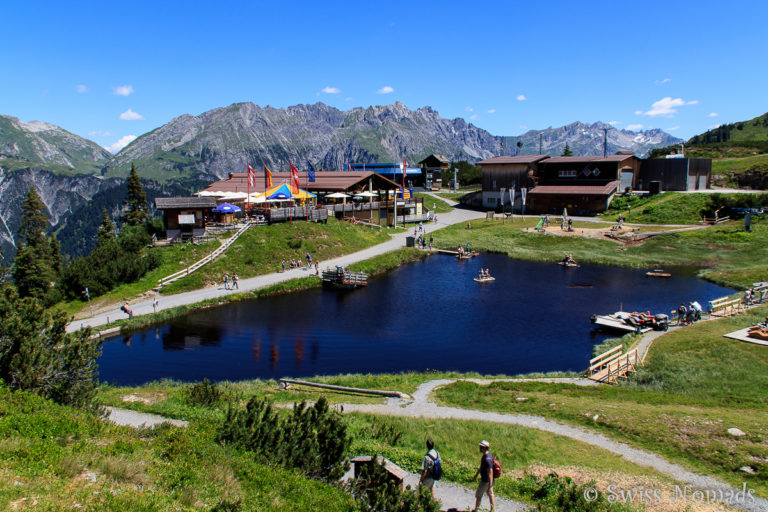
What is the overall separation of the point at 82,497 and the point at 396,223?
72.4m

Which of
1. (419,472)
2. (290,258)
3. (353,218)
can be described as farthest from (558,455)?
(353,218)

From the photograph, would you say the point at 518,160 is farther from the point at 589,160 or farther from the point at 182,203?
the point at 182,203

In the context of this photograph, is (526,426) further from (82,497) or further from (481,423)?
(82,497)

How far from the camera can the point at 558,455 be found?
1509 centimetres

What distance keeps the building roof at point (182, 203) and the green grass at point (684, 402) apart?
40.6 m

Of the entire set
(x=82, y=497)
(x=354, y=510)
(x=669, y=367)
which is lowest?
(x=669, y=367)

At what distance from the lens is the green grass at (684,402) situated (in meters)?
14.7

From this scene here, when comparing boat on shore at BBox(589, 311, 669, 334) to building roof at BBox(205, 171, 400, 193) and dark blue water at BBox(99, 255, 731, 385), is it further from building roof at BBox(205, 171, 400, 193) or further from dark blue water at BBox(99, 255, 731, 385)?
building roof at BBox(205, 171, 400, 193)

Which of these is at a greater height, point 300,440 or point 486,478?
point 300,440

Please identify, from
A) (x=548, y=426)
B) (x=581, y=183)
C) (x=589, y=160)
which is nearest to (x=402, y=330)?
(x=548, y=426)

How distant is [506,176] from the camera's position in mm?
96250

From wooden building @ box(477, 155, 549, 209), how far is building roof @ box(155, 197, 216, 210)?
5969cm

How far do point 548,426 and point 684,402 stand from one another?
6405 mm

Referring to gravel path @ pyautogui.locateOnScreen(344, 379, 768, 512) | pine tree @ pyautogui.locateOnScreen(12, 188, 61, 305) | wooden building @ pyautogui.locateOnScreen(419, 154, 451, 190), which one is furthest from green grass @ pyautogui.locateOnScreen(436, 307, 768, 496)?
wooden building @ pyautogui.locateOnScreen(419, 154, 451, 190)
